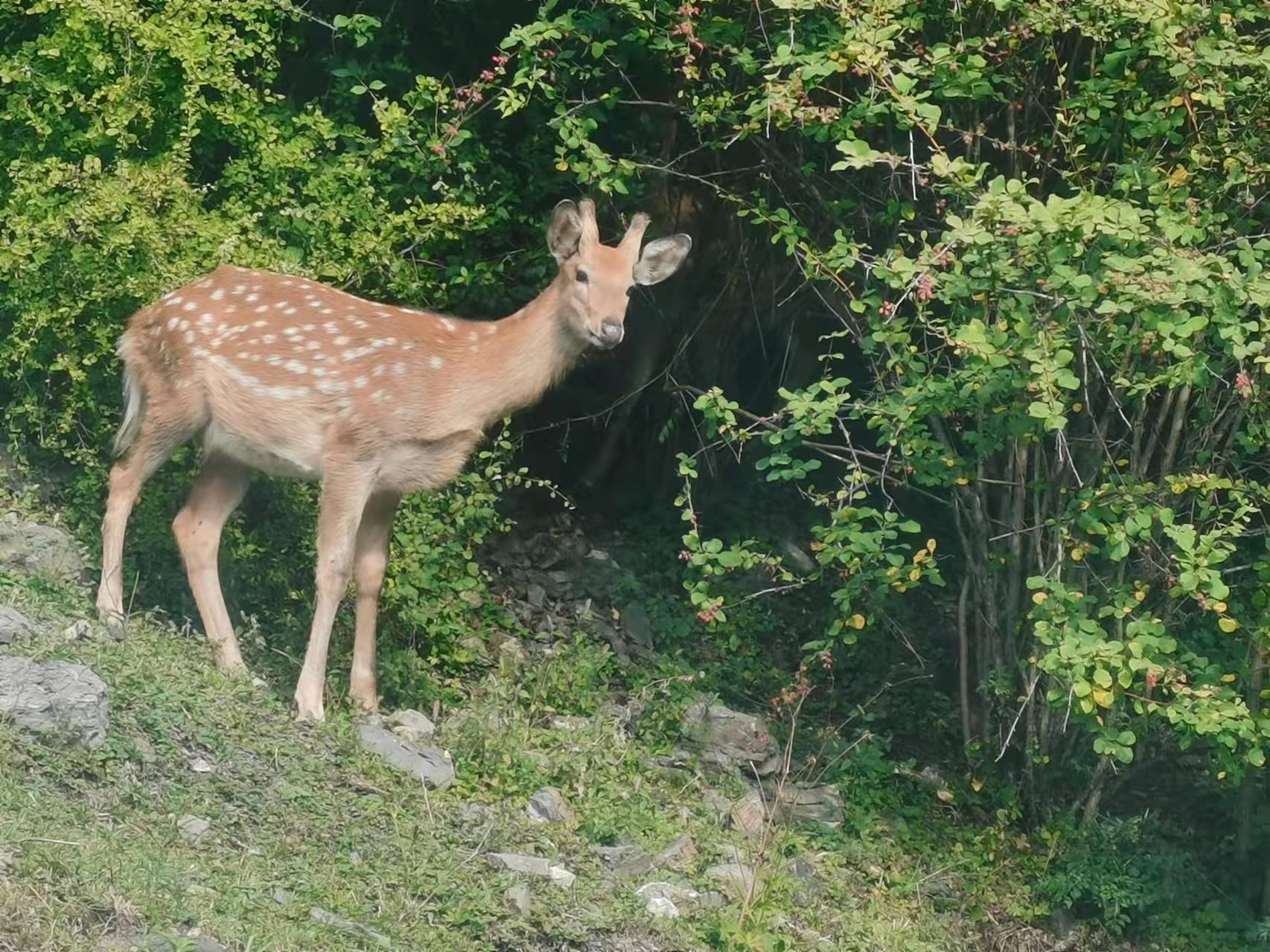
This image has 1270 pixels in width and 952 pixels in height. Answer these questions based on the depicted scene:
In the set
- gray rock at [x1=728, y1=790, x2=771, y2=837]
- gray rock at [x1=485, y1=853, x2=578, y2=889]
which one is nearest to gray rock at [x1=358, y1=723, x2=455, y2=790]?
gray rock at [x1=485, y1=853, x2=578, y2=889]

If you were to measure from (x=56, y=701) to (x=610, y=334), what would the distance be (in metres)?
3.00

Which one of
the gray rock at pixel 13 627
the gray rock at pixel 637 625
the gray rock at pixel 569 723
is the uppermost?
the gray rock at pixel 13 627

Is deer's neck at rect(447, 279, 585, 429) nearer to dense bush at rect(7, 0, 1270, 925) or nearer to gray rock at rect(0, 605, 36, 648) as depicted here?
dense bush at rect(7, 0, 1270, 925)

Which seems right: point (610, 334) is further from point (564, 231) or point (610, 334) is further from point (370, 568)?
point (370, 568)

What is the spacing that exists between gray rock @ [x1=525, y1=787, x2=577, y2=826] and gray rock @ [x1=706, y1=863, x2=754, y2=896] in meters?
0.67

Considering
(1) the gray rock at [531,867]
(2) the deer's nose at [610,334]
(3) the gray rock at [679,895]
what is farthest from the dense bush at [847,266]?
(1) the gray rock at [531,867]

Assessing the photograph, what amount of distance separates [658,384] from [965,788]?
3522 millimetres

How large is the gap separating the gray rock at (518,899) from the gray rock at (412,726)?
62.4 inches

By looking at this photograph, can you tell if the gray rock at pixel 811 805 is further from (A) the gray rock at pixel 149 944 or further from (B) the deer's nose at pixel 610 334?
(A) the gray rock at pixel 149 944

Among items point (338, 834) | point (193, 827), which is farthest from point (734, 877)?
point (193, 827)

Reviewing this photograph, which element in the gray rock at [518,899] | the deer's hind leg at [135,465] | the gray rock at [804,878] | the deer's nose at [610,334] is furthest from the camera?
the deer's hind leg at [135,465]

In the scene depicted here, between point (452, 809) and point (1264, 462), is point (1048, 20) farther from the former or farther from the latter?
point (452, 809)

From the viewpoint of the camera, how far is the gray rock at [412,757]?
8.04 m

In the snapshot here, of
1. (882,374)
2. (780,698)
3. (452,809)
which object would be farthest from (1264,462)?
(452,809)
